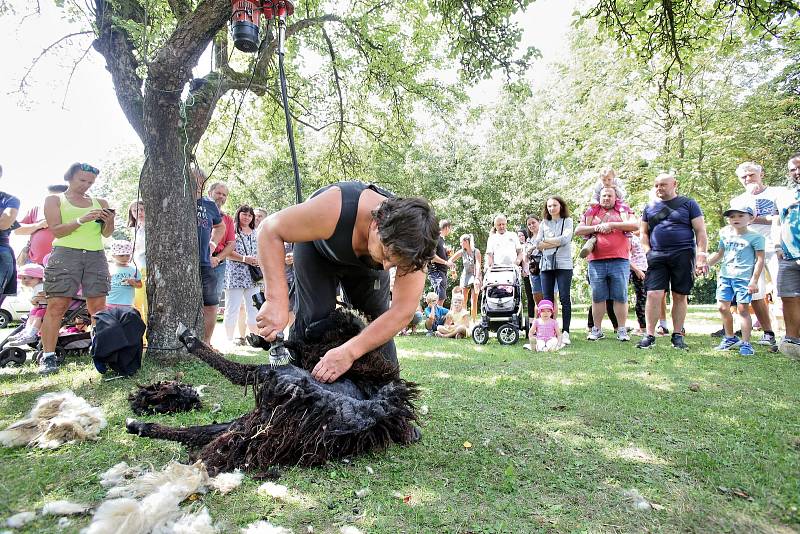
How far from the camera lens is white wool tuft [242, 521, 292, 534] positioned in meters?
1.56

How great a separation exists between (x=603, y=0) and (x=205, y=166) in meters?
8.76

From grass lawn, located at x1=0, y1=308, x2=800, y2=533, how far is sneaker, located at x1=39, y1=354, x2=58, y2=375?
37cm

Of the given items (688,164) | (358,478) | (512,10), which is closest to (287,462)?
(358,478)

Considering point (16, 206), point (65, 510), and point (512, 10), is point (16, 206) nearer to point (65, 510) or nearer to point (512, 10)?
point (65, 510)

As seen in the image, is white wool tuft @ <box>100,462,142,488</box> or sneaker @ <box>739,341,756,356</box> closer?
white wool tuft @ <box>100,462,142,488</box>

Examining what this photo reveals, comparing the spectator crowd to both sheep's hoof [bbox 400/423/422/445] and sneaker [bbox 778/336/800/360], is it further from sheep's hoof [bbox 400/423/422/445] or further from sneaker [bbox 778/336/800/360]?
sheep's hoof [bbox 400/423/422/445]

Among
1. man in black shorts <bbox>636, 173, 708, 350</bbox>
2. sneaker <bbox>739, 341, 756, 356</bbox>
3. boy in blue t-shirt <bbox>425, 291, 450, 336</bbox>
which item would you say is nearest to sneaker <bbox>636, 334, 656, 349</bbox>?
man in black shorts <bbox>636, 173, 708, 350</bbox>

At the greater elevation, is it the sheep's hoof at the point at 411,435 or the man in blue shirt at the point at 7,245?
the man in blue shirt at the point at 7,245

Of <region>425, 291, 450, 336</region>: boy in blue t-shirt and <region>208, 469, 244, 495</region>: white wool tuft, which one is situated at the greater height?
<region>425, 291, 450, 336</region>: boy in blue t-shirt

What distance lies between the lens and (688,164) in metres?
12.6

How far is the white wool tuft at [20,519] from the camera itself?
5.31 feet

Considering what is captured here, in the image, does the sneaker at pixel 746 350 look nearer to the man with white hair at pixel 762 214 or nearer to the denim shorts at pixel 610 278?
the man with white hair at pixel 762 214

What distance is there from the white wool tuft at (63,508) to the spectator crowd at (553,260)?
1.97 metres

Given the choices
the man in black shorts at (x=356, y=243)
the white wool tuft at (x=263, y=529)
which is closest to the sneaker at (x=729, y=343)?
the man in black shorts at (x=356, y=243)
